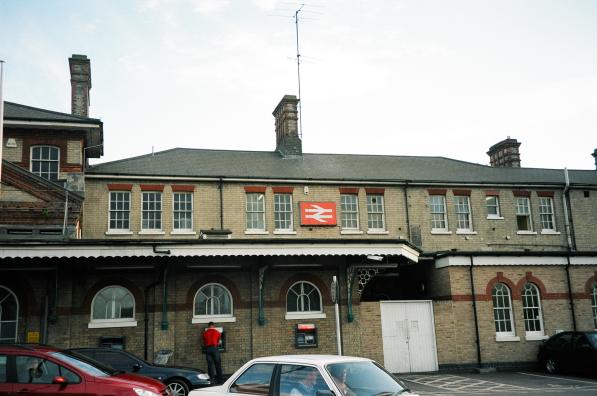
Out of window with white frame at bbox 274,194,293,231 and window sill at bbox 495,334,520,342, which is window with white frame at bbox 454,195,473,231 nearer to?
window sill at bbox 495,334,520,342

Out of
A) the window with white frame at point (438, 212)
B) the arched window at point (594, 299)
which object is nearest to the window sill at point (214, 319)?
the window with white frame at point (438, 212)

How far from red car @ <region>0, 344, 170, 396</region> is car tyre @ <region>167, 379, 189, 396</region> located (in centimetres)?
335

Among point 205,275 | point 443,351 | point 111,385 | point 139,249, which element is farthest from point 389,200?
point 111,385

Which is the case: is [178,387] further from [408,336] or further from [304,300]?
[408,336]

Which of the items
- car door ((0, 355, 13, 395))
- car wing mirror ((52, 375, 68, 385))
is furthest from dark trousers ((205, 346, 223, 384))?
car door ((0, 355, 13, 395))

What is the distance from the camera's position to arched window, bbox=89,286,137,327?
17.7 meters

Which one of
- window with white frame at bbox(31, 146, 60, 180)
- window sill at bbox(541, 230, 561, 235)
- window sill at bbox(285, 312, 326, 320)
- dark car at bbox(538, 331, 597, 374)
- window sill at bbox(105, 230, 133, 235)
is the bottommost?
dark car at bbox(538, 331, 597, 374)

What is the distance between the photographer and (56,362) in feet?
30.2

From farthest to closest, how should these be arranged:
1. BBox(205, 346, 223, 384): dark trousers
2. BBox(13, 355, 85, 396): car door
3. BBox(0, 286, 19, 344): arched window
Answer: BBox(0, 286, 19, 344): arched window
BBox(205, 346, 223, 384): dark trousers
BBox(13, 355, 85, 396): car door

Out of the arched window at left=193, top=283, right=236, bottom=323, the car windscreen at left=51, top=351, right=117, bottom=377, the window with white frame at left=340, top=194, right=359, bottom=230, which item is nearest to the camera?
the car windscreen at left=51, top=351, right=117, bottom=377

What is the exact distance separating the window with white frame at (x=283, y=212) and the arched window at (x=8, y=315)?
11.2m

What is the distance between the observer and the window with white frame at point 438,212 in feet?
89.5

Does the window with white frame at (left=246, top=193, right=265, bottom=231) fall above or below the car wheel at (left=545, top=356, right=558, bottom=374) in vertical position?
above

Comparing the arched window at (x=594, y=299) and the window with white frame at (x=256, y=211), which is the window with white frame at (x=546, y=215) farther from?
the window with white frame at (x=256, y=211)
